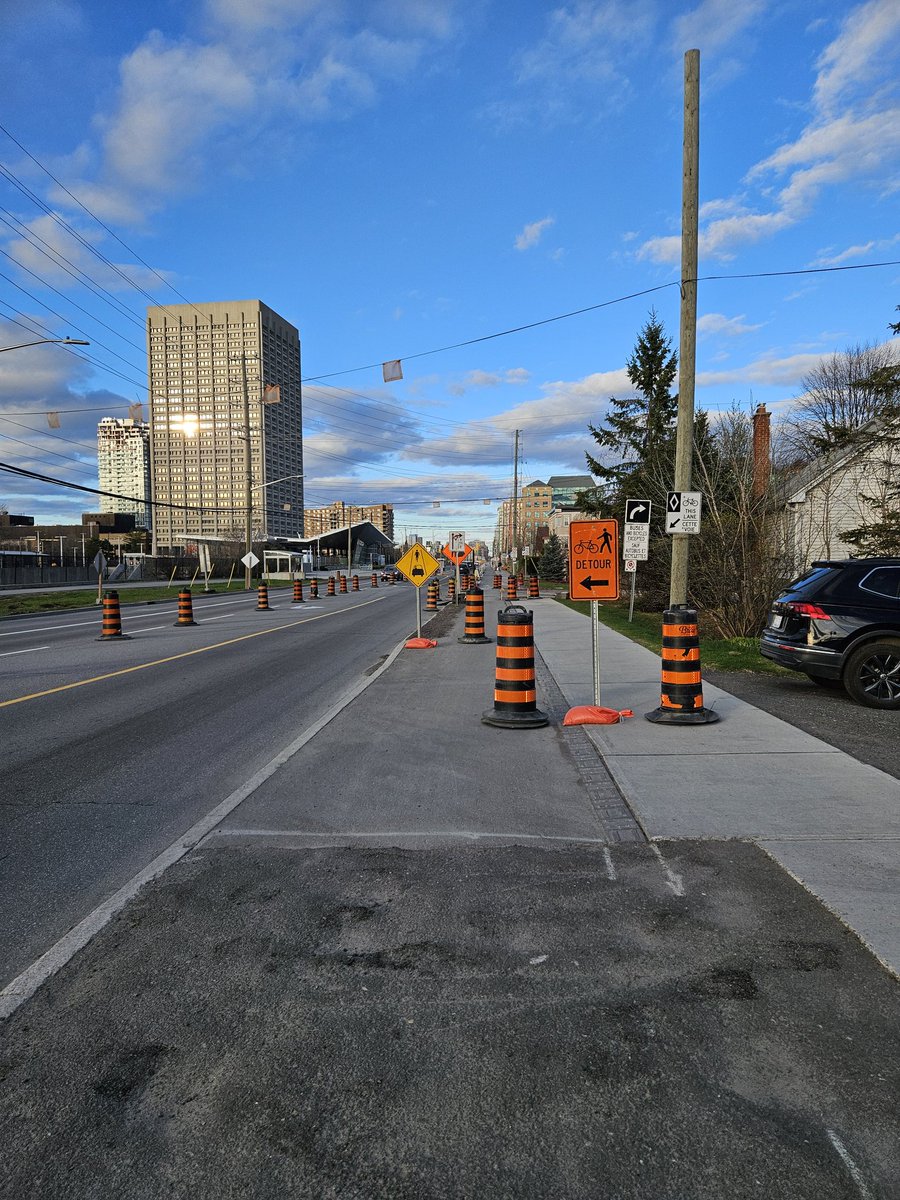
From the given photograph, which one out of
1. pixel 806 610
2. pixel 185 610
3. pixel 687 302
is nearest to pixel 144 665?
pixel 185 610

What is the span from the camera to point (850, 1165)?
2.10m

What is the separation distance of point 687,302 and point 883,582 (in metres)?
5.77

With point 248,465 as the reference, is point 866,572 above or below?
below

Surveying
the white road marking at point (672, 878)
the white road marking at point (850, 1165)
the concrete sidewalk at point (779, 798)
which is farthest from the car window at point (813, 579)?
the white road marking at point (850, 1165)

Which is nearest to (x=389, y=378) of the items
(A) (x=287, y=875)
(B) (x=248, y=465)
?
(A) (x=287, y=875)

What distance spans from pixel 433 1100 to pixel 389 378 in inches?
886

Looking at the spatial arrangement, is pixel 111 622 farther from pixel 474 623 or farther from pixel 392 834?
pixel 392 834

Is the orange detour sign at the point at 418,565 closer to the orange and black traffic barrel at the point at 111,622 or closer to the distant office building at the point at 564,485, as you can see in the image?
the orange and black traffic barrel at the point at 111,622

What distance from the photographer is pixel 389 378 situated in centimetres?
2311

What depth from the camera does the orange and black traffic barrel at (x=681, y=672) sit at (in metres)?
7.60

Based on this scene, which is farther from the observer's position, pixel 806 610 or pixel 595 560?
pixel 806 610

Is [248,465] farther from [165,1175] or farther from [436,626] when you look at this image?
[165,1175]

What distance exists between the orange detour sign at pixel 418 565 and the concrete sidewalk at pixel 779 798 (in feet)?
24.2

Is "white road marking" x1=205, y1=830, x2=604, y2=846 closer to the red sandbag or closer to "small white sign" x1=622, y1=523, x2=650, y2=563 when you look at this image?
the red sandbag
